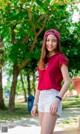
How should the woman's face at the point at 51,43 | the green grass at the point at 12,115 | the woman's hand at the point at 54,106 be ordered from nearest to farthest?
the woman's hand at the point at 54,106 < the woman's face at the point at 51,43 < the green grass at the point at 12,115

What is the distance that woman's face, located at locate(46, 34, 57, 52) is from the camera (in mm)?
3045

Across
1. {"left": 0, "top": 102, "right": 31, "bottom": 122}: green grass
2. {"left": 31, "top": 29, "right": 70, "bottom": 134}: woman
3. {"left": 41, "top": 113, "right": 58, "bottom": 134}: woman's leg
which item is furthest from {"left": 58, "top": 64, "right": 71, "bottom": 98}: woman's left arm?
{"left": 0, "top": 102, "right": 31, "bottom": 122}: green grass

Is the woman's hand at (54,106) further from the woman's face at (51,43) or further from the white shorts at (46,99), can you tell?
the woman's face at (51,43)

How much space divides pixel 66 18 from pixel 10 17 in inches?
199

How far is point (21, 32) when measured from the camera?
49.8 feet

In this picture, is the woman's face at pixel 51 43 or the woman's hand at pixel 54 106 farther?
the woman's face at pixel 51 43

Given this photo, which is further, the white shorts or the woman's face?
the woman's face

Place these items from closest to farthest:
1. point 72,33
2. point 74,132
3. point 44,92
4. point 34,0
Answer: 1. point 74,132
2. point 44,92
3. point 34,0
4. point 72,33

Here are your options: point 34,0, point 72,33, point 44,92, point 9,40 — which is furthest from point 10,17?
point 44,92

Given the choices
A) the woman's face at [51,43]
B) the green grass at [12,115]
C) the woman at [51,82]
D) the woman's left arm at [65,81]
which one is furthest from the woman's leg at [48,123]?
the green grass at [12,115]

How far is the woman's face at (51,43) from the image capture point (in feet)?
9.99

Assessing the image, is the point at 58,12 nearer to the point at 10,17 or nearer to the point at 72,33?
→ the point at 10,17

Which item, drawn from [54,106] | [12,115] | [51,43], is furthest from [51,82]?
[12,115]

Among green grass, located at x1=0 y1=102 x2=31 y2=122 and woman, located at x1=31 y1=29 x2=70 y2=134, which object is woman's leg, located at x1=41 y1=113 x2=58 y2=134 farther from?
green grass, located at x1=0 y1=102 x2=31 y2=122
